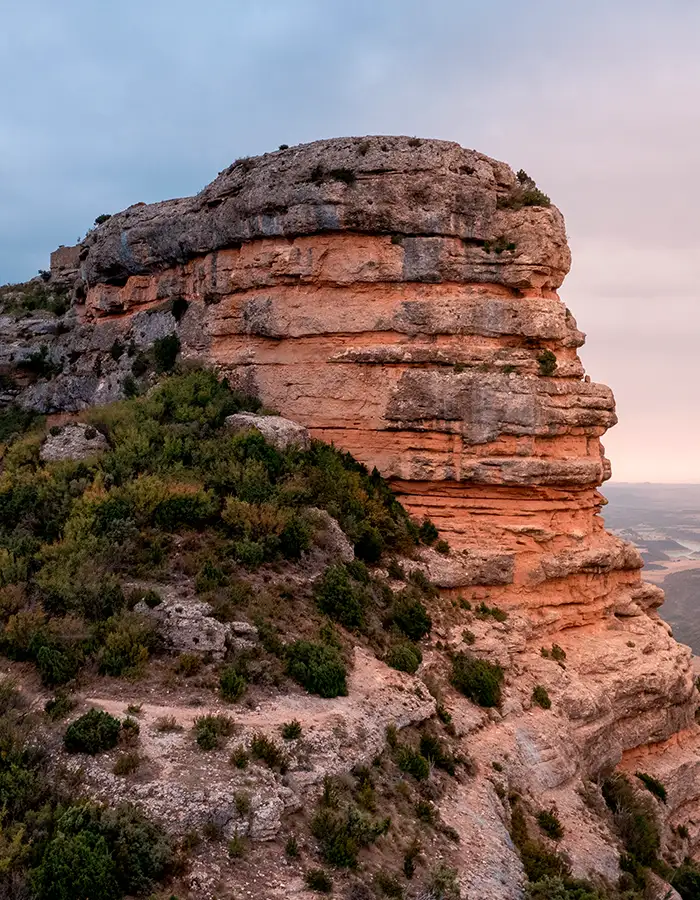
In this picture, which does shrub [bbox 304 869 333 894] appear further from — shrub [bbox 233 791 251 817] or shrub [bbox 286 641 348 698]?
shrub [bbox 286 641 348 698]

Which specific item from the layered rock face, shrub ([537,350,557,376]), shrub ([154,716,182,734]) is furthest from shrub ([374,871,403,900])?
shrub ([537,350,557,376])

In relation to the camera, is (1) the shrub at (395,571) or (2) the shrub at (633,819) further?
(1) the shrub at (395,571)

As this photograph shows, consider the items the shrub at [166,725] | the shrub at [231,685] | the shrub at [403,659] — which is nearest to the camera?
the shrub at [166,725]

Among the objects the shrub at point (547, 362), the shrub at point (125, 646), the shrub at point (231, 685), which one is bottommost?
the shrub at point (231, 685)

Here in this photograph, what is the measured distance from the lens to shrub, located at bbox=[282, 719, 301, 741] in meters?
13.2

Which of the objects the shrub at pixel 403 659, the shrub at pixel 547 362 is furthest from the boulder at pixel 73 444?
the shrub at pixel 547 362

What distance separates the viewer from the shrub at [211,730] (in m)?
12.4

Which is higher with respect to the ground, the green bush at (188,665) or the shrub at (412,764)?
the green bush at (188,665)

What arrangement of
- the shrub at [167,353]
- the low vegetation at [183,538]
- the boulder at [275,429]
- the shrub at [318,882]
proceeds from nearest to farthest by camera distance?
the shrub at [318,882] → the low vegetation at [183,538] → the boulder at [275,429] → the shrub at [167,353]

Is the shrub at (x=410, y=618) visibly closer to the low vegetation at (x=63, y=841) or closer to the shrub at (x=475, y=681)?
the shrub at (x=475, y=681)

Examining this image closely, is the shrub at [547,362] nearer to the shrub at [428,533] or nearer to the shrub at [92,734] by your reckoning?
the shrub at [428,533]

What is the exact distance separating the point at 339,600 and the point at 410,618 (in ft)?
7.67

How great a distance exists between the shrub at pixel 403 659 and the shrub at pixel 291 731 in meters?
4.31

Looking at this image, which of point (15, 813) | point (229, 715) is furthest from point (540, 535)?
Answer: point (15, 813)
